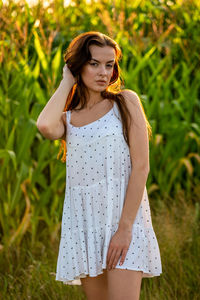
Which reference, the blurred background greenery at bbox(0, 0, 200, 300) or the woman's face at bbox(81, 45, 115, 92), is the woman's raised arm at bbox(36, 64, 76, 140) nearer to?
the woman's face at bbox(81, 45, 115, 92)

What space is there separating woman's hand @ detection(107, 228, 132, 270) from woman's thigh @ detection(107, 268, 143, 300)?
0.03 meters

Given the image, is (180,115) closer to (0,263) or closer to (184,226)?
(184,226)

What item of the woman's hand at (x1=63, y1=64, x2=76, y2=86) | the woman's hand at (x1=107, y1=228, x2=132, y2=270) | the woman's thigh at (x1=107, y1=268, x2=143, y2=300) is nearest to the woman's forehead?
the woman's hand at (x1=63, y1=64, x2=76, y2=86)

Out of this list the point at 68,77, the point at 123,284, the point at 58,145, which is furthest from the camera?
the point at 58,145

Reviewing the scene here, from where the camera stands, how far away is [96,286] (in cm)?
207

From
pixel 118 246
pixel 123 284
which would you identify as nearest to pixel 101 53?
pixel 118 246

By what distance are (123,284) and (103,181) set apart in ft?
1.24

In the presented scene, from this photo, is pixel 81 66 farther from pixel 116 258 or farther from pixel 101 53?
pixel 116 258

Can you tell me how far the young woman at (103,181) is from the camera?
1918 mm

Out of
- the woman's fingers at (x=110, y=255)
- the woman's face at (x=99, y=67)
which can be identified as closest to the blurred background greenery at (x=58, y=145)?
the woman's face at (x=99, y=67)

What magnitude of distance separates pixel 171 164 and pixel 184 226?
2.73 feet

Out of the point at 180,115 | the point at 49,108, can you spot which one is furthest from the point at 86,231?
the point at 180,115

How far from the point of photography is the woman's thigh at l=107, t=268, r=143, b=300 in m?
1.86

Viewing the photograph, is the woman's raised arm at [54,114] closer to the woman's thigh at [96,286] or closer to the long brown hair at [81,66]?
the long brown hair at [81,66]
